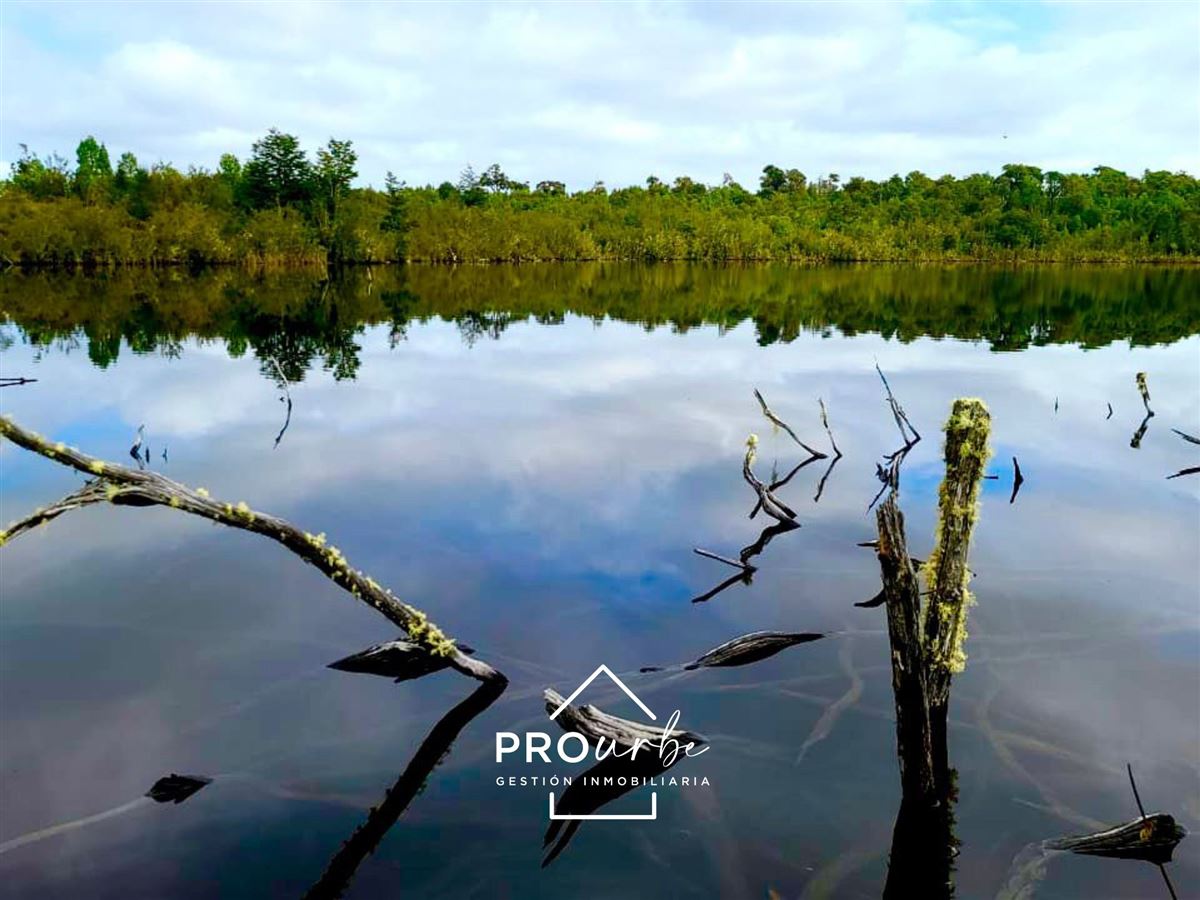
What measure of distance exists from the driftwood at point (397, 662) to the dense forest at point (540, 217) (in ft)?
250

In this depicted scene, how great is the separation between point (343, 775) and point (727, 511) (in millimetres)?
8916

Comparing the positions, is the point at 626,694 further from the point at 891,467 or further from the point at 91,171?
the point at 91,171

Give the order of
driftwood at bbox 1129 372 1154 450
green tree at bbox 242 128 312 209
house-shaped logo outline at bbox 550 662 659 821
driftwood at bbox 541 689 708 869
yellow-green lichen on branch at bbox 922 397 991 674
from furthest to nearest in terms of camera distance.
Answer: green tree at bbox 242 128 312 209, driftwood at bbox 1129 372 1154 450, driftwood at bbox 541 689 708 869, house-shaped logo outline at bbox 550 662 659 821, yellow-green lichen on branch at bbox 922 397 991 674

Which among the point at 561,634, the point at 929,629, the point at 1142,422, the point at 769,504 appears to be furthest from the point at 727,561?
the point at 1142,422

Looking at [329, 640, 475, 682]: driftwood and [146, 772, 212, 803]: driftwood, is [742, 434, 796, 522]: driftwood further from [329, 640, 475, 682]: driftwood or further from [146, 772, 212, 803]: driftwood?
[146, 772, 212, 803]: driftwood

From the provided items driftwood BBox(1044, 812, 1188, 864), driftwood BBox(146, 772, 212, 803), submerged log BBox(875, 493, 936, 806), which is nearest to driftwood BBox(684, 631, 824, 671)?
submerged log BBox(875, 493, 936, 806)

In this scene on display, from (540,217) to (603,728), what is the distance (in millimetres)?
118186

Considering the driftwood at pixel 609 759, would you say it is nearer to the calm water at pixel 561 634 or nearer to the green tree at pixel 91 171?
the calm water at pixel 561 634

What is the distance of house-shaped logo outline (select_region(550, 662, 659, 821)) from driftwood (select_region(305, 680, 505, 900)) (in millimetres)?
897

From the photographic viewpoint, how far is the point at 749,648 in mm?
9492

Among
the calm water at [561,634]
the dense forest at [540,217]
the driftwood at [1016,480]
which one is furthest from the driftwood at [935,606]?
the dense forest at [540,217]

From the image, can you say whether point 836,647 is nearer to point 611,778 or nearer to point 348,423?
point 611,778

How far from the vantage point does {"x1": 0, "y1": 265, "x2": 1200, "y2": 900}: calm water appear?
6.53 meters

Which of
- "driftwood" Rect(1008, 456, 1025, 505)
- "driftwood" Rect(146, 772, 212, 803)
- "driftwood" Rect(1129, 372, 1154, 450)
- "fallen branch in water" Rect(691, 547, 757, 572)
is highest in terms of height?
"driftwood" Rect(1129, 372, 1154, 450)
